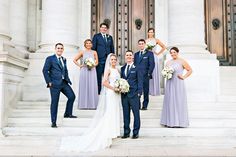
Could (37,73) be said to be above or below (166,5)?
below

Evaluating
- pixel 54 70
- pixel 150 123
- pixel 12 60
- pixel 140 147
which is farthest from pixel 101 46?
pixel 140 147

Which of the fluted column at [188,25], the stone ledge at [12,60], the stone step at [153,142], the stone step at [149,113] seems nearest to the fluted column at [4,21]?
the stone ledge at [12,60]

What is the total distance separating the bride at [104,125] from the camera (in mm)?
7534

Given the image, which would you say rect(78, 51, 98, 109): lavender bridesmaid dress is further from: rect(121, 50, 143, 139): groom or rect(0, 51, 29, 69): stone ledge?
rect(0, 51, 29, 69): stone ledge

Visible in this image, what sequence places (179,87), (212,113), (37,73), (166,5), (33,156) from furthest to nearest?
→ 1. (166,5)
2. (37,73)
3. (212,113)
4. (179,87)
5. (33,156)

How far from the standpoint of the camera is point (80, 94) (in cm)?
992

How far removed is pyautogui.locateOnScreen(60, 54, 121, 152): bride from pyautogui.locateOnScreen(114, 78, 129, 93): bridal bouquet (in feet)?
0.73

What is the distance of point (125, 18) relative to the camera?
1404 cm

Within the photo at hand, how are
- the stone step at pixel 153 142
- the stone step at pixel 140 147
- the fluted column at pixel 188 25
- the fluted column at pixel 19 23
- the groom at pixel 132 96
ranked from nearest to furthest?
the stone step at pixel 140 147 < the stone step at pixel 153 142 < the groom at pixel 132 96 < the fluted column at pixel 188 25 < the fluted column at pixel 19 23

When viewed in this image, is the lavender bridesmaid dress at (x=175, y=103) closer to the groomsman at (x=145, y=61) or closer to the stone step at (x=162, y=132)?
the stone step at (x=162, y=132)

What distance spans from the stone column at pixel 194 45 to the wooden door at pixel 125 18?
83.4 inches

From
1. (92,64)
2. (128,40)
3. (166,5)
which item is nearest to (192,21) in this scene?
(166,5)

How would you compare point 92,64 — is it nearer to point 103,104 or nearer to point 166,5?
point 103,104

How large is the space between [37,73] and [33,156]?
4904 millimetres
